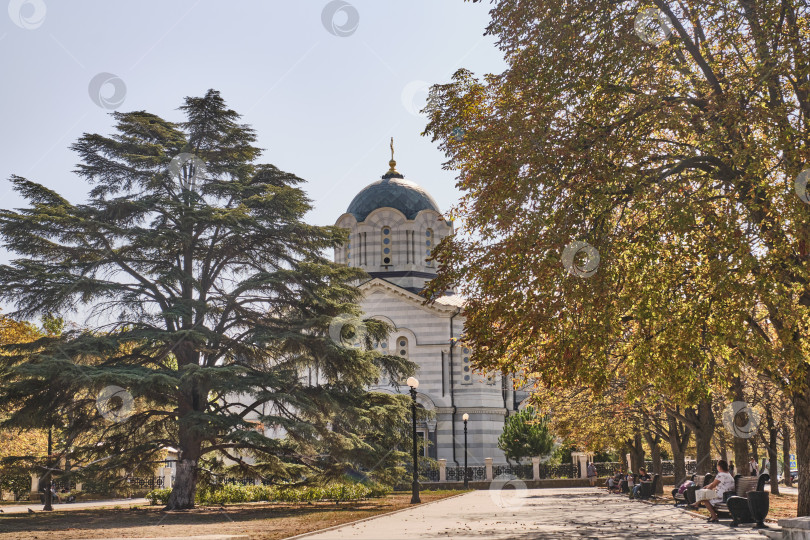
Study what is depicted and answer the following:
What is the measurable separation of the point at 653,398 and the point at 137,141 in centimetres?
1728

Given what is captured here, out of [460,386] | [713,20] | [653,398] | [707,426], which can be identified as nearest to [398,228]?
[460,386]

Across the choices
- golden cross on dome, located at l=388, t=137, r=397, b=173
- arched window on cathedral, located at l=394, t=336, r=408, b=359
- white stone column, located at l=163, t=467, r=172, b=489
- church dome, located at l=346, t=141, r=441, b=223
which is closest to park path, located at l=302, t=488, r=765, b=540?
white stone column, located at l=163, t=467, r=172, b=489

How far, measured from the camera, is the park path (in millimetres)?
14438

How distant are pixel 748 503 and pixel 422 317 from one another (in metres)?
35.5

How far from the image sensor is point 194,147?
26.8 m
